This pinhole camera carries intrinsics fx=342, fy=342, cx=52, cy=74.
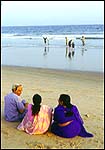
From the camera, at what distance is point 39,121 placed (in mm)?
6359

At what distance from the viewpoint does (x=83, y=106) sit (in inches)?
342

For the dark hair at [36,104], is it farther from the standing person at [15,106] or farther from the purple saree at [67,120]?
the standing person at [15,106]

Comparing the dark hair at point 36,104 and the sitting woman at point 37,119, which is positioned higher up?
the dark hair at point 36,104

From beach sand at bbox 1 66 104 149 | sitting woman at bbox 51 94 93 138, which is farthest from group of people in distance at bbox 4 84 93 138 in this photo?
beach sand at bbox 1 66 104 149

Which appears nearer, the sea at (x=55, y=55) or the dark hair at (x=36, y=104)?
the dark hair at (x=36, y=104)

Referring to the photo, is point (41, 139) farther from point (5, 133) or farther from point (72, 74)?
point (72, 74)

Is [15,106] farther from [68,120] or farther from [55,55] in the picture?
[55,55]

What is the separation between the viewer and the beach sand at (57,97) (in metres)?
5.93

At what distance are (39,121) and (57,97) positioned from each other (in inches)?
134

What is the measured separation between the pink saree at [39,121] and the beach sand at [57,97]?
12 cm

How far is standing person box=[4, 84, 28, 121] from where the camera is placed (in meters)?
6.85

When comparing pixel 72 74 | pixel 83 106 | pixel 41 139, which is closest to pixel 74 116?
pixel 41 139

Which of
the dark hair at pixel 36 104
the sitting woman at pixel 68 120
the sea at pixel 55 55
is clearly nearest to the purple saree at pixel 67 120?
the sitting woman at pixel 68 120

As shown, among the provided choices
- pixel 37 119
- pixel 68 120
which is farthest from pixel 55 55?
pixel 68 120
